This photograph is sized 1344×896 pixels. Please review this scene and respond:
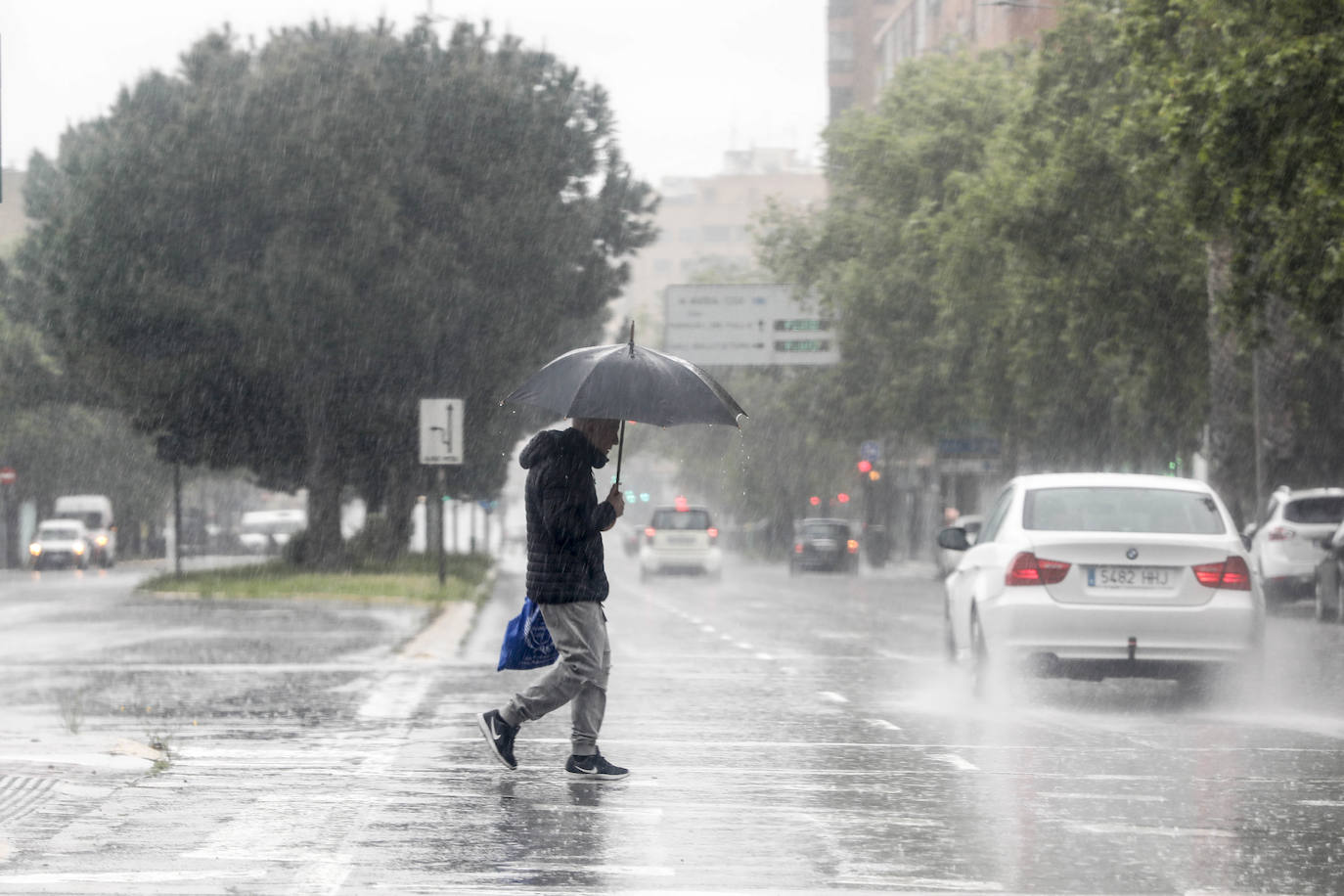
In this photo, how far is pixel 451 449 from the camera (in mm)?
31141

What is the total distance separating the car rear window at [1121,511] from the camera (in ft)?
48.7

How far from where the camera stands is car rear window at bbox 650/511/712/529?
52219mm

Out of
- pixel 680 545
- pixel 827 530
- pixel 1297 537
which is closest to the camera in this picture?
pixel 1297 537

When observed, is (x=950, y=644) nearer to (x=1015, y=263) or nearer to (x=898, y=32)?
(x=1015, y=263)

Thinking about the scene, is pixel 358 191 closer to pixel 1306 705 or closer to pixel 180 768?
pixel 1306 705

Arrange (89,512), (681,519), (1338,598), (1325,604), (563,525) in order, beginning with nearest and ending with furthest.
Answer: (563,525), (1338,598), (1325,604), (681,519), (89,512)

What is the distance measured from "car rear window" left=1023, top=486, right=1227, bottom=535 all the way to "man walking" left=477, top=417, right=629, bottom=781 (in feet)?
18.8

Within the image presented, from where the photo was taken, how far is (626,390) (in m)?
9.93

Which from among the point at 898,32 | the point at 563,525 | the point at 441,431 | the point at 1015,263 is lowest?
the point at 563,525

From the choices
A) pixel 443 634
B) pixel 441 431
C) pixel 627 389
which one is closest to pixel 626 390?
pixel 627 389

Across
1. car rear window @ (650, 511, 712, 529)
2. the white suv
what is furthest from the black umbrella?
car rear window @ (650, 511, 712, 529)

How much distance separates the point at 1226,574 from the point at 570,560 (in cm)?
622

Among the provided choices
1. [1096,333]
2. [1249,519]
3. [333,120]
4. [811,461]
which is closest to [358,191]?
[333,120]

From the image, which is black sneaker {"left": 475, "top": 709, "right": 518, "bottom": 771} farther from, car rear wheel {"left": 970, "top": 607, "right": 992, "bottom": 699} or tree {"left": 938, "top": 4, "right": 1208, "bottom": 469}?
tree {"left": 938, "top": 4, "right": 1208, "bottom": 469}
